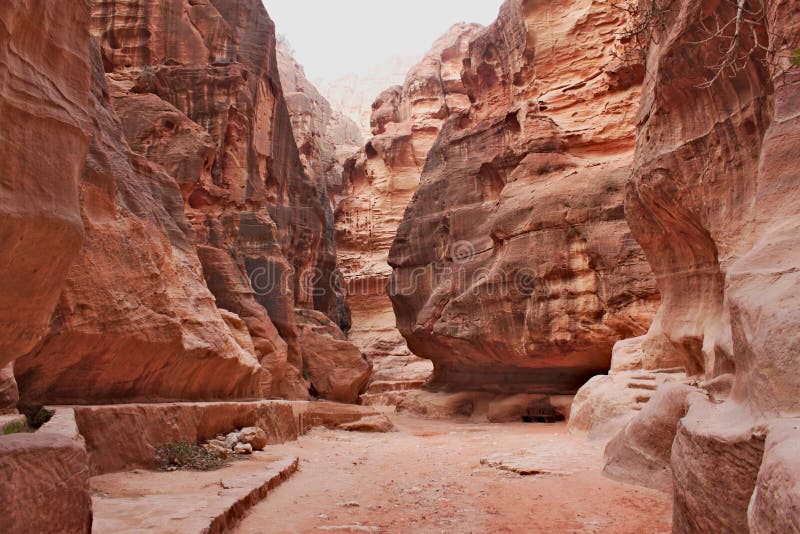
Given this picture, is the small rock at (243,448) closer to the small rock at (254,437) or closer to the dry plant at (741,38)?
the small rock at (254,437)

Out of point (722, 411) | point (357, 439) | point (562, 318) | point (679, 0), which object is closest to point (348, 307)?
point (562, 318)

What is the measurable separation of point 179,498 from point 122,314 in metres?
3.09

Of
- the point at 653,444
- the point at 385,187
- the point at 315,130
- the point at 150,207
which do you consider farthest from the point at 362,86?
the point at 653,444

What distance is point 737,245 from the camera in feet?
22.4

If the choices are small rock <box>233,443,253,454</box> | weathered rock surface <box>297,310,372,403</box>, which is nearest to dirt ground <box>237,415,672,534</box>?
small rock <box>233,443,253,454</box>

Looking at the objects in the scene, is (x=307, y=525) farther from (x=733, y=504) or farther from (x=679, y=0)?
(x=679, y=0)

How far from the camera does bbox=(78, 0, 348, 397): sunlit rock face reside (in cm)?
1584

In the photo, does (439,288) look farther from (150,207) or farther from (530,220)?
(150,207)

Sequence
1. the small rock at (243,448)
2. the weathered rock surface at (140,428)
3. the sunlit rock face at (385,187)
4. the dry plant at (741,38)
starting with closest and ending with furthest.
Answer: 1. the dry plant at (741,38)
2. the weathered rock surface at (140,428)
3. the small rock at (243,448)
4. the sunlit rock face at (385,187)

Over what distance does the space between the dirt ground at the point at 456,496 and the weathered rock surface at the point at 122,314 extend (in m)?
2.03

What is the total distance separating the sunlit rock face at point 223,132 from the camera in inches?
624

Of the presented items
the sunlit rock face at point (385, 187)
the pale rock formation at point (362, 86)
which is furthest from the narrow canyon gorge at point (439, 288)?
the pale rock formation at point (362, 86)

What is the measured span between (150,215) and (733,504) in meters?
8.02

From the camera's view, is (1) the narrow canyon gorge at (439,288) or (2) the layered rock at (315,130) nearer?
(1) the narrow canyon gorge at (439,288)
